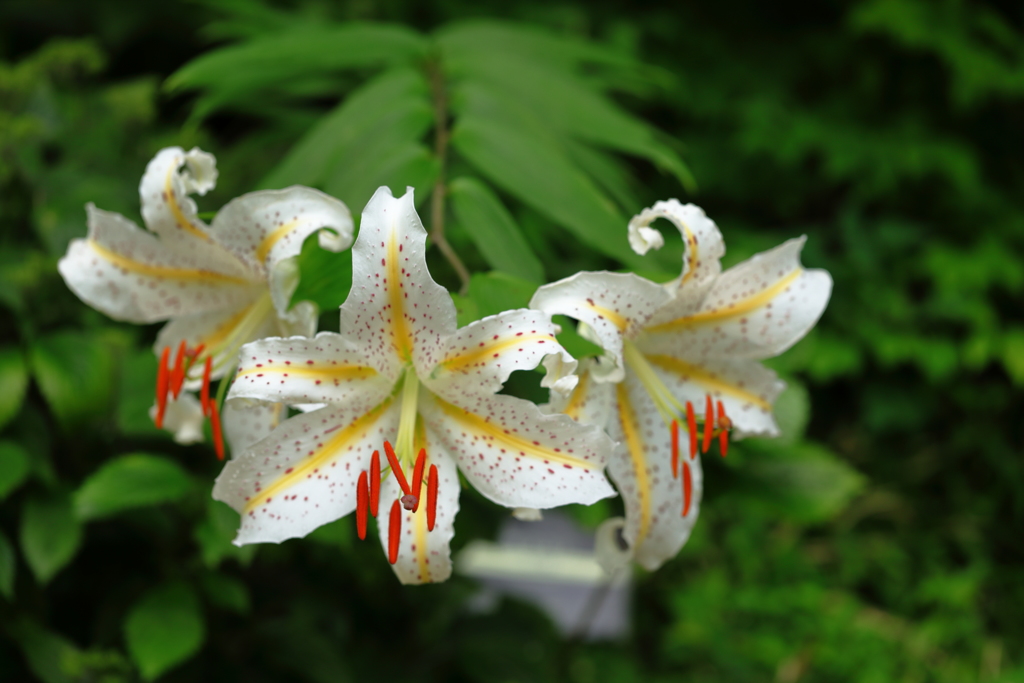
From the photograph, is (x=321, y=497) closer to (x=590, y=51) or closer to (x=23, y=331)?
(x=23, y=331)

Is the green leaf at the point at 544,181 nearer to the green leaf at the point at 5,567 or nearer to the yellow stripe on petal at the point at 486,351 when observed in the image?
the yellow stripe on petal at the point at 486,351

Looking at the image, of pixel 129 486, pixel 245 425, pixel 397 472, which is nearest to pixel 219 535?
pixel 129 486

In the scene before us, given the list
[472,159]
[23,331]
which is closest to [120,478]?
[23,331]

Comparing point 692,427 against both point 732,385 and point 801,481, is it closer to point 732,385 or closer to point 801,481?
point 732,385

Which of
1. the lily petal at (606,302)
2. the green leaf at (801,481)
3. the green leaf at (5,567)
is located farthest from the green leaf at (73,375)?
the green leaf at (801,481)

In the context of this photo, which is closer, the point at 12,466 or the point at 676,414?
the point at 676,414

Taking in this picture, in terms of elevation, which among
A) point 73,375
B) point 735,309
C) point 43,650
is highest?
point 735,309
